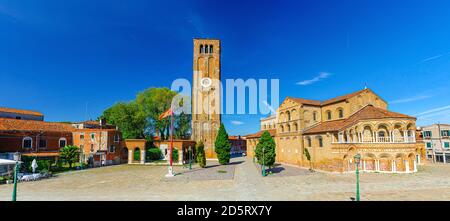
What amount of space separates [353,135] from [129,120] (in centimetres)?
4212

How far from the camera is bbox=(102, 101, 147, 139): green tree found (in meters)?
47.2

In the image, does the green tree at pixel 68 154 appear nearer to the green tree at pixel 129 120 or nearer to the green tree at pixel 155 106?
the green tree at pixel 129 120

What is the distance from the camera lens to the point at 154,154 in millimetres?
45000

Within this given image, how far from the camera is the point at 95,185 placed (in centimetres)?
2089

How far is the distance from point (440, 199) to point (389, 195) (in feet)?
9.39

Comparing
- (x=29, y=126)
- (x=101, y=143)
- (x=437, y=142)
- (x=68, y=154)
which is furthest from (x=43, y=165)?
(x=437, y=142)

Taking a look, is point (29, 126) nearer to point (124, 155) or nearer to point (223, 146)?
point (124, 155)

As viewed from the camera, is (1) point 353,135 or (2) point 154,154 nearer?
(1) point 353,135

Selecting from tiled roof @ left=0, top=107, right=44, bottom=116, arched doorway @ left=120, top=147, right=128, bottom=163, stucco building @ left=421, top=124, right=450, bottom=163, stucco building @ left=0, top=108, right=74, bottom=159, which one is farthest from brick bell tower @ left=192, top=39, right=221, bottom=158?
stucco building @ left=421, top=124, right=450, bottom=163

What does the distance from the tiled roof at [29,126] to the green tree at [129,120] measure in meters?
8.79

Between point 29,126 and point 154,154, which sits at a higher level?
point 29,126

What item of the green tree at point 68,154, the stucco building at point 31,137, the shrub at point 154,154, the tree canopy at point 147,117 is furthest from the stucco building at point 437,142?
the stucco building at point 31,137
